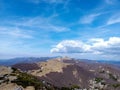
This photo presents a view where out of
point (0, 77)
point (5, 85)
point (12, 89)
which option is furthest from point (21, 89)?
point (0, 77)

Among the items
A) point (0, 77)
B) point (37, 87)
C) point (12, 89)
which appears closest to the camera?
point (12, 89)

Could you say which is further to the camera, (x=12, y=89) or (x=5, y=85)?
(x=5, y=85)

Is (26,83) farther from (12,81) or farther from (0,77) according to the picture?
(0,77)

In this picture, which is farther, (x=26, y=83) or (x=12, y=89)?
(x=26, y=83)

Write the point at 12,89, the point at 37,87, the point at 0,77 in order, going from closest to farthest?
the point at 12,89 → the point at 37,87 → the point at 0,77

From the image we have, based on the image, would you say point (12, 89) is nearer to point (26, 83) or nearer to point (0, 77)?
point (26, 83)

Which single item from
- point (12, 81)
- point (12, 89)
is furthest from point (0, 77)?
point (12, 89)

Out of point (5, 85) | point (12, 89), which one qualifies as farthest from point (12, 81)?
point (12, 89)

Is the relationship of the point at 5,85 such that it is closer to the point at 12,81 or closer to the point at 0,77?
the point at 12,81
